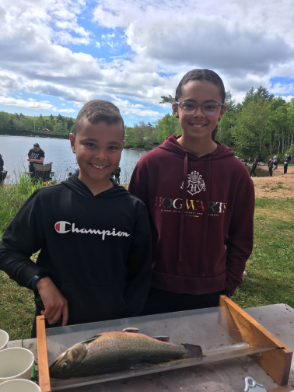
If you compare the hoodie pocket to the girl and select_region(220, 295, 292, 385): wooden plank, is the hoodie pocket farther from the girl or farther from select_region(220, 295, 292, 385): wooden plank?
select_region(220, 295, 292, 385): wooden plank

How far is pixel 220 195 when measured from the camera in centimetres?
202

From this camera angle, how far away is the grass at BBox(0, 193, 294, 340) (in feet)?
11.7

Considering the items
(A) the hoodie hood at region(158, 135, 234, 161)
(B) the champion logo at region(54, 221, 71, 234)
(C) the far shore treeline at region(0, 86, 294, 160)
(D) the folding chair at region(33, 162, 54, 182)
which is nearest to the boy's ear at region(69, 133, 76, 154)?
(B) the champion logo at region(54, 221, 71, 234)

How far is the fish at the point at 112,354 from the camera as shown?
126 centimetres

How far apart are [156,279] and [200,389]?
77 centimetres

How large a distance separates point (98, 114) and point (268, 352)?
5.30ft

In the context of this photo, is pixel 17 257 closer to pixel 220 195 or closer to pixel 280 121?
pixel 220 195

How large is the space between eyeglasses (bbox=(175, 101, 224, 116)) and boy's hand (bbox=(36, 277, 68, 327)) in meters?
1.41

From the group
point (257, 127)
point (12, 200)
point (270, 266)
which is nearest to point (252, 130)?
point (257, 127)

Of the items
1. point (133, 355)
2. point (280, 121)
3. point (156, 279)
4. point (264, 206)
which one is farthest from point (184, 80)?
point (280, 121)

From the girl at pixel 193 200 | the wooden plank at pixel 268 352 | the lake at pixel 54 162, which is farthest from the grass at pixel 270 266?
the lake at pixel 54 162

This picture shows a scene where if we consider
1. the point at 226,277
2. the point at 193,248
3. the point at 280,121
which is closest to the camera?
the point at 193,248

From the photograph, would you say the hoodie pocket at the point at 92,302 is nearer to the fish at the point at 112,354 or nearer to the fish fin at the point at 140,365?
the fish at the point at 112,354

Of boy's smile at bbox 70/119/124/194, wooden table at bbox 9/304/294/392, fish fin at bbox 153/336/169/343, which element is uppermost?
boy's smile at bbox 70/119/124/194
